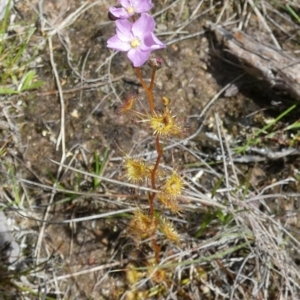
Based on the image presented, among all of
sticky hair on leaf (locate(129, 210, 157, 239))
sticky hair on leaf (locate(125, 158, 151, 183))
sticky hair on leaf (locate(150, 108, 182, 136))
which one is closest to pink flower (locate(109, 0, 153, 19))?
sticky hair on leaf (locate(150, 108, 182, 136))

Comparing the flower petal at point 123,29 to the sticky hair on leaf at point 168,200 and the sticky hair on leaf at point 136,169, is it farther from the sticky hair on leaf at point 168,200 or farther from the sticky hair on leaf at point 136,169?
the sticky hair on leaf at point 168,200

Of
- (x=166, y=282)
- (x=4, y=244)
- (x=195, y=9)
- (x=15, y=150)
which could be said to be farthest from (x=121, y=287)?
(x=195, y=9)

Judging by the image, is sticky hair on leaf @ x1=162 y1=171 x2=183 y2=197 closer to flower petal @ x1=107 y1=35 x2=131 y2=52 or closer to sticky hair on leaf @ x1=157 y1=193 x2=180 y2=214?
sticky hair on leaf @ x1=157 y1=193 x2=180 y2=214

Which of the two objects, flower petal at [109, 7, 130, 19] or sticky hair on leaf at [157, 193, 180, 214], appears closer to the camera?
flower petal at [109, 7, 130, 19]

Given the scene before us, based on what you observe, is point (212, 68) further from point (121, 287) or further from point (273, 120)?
point (121, 287)

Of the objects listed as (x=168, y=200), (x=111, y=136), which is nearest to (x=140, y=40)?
(x=168, y=200)

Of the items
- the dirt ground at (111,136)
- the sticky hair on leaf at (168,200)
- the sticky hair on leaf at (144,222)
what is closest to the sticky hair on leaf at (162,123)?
the sticky hair on leaf at (168,200)
